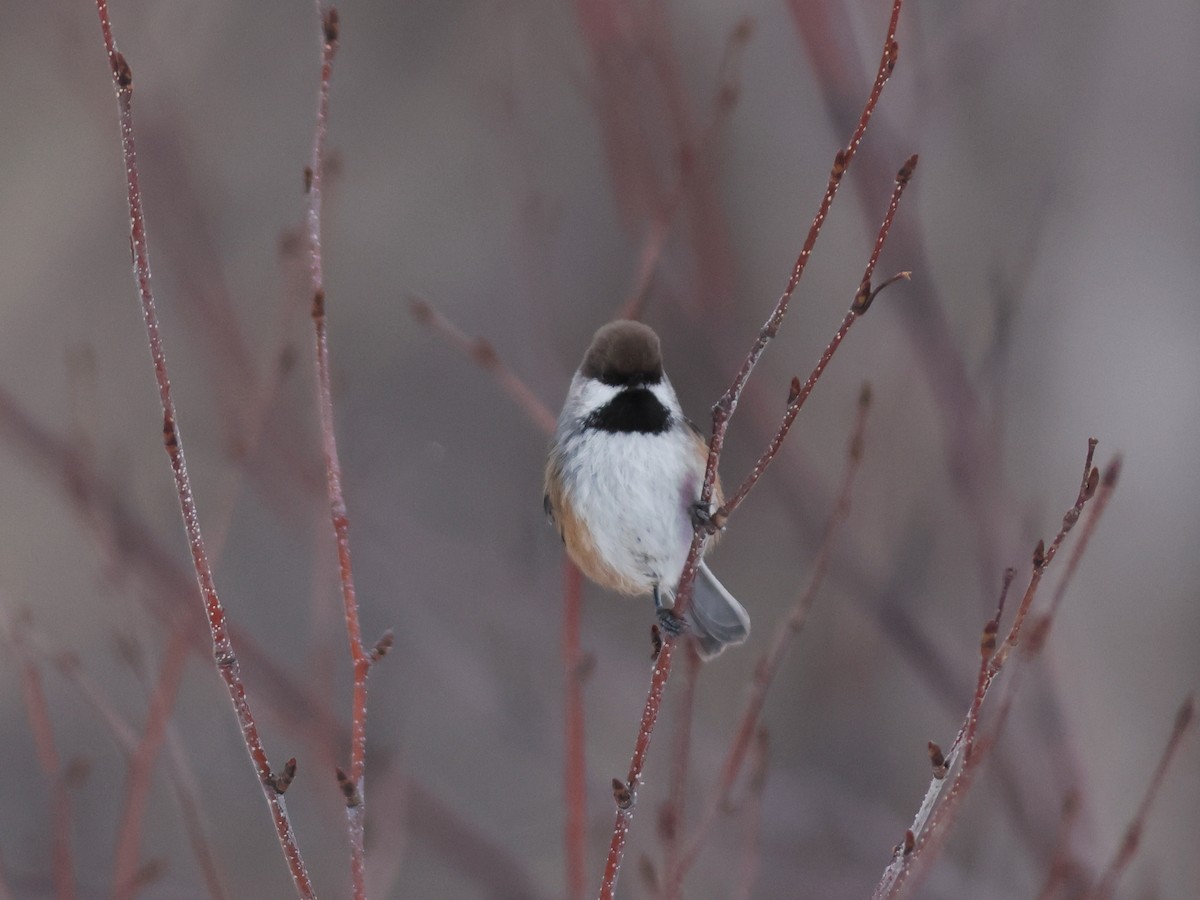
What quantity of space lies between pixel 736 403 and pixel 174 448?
2.17ft

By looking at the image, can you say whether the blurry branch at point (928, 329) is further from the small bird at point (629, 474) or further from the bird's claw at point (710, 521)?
the bird's claw at point (710, 521)

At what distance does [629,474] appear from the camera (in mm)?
2236

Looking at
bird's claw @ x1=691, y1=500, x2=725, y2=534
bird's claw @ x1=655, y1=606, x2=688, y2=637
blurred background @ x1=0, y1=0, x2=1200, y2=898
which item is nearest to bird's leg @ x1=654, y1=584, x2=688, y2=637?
bird's claw @ x1=655, y1=606, x2=688, y2=637

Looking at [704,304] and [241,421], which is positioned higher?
[704,304]

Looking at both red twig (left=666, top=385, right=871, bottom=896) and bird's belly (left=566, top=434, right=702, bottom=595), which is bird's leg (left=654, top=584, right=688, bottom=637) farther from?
bird's belly (left=566, top=434, right=702, bottom=595)

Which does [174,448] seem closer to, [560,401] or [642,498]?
[642,498]

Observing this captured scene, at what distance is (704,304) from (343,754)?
1.46 m

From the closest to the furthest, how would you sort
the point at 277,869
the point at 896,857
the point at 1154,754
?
the point at 896,857 < the point at 1154,754 < the point at 277,869

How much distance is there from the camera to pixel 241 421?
239cm

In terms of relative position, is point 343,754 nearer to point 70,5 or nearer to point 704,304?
point 704,304

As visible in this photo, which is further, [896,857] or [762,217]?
[762,217]

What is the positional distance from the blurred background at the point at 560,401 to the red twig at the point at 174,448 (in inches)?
24.8

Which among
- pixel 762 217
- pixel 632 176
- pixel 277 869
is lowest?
pixel 277 869

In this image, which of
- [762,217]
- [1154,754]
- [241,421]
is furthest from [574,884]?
[762,217]
